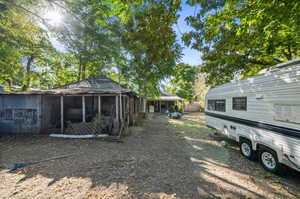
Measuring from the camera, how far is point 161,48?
674cm

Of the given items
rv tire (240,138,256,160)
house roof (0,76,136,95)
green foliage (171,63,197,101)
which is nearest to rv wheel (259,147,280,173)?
rv tire (240,138,256,160)

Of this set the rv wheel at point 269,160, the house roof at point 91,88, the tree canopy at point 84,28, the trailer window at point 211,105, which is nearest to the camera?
the rv wheel at point 269,160

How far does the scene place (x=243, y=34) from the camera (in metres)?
5.55

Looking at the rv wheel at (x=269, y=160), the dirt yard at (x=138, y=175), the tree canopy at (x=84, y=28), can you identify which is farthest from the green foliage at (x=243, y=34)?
the dirt yard at (x=138, y=175)

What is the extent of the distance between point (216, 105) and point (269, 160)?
12.2 ft

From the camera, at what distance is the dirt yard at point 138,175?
2.87 meters

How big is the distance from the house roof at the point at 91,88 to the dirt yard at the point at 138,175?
9.50ft

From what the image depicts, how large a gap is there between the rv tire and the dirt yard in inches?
8.1

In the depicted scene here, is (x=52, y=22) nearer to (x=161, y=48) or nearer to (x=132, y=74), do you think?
(x=161, y=48)

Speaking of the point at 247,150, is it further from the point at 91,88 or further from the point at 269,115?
the point at 91,88

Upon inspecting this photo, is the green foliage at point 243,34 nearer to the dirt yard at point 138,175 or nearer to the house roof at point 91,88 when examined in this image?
the dirt yard at point 138,175

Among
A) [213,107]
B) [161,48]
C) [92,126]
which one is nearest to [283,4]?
[161,48]

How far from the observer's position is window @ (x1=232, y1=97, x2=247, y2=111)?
4.92m

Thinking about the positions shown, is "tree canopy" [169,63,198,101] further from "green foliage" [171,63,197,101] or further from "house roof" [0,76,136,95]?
"house roof" [0,76,136,95]
